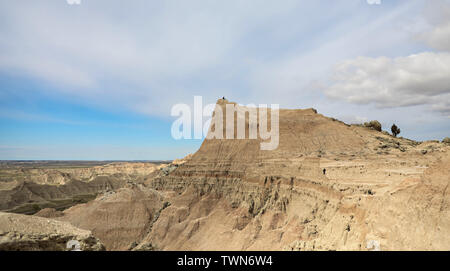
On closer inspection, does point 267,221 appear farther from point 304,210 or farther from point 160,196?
point 160,196

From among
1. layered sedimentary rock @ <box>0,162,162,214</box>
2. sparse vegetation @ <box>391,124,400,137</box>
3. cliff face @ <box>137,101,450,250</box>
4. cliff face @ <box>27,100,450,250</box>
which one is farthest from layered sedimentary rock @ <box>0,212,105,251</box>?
sparse vegetation @ <box>391,124,400,137</box>

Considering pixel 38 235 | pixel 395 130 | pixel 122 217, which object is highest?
pixel 395 130

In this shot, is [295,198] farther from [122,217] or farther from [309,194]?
[122,217]

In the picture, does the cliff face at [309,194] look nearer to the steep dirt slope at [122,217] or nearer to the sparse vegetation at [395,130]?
the steep dirt slope at [122,217]

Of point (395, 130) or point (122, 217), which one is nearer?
point (122, 217)

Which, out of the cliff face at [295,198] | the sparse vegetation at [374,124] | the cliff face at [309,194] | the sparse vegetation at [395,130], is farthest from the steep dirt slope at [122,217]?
the sparse vegetation at [395,130]

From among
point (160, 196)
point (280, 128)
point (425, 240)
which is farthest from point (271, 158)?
point (425, 240)

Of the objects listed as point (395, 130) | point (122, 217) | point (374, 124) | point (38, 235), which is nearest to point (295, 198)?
point (38, 235)

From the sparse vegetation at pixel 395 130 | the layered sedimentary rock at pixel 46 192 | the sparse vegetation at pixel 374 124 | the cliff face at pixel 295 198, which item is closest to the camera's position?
the cliff face at pixel 295 198

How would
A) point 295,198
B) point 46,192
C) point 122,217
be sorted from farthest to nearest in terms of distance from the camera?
point 46,192, point 122,217, point 295,198
